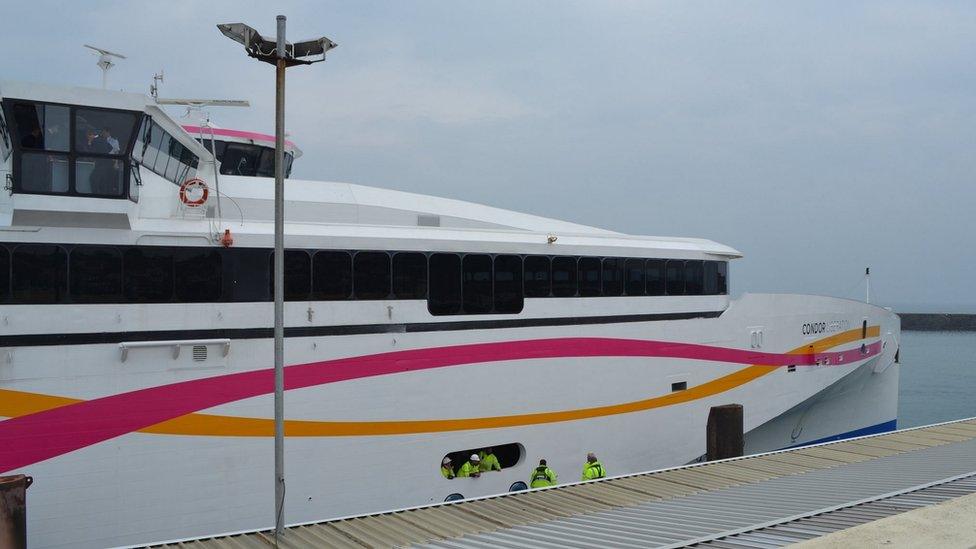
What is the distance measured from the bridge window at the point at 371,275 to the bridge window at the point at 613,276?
13.6ft

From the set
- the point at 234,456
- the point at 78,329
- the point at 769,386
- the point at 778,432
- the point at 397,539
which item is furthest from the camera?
the point at 778,432

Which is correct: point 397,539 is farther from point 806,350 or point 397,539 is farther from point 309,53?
point 806,350

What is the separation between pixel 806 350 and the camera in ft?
55.3

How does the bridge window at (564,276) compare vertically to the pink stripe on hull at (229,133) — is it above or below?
below

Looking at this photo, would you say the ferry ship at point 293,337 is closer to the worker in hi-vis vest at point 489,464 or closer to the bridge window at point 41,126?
the bridge window at point 41,126

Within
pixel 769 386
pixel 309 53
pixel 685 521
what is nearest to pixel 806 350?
pixel 769 386

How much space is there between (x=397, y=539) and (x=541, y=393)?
5624mm

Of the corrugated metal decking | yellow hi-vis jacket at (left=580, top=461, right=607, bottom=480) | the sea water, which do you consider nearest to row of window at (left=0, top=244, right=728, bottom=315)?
yellow hi-vis jacket at (left=580, top=461, right=607, bottom=480)

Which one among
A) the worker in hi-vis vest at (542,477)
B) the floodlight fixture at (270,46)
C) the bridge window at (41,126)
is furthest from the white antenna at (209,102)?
the worker in hi-vis vest at (542,477)

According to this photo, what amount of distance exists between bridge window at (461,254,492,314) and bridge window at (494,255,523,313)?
6.2 inches

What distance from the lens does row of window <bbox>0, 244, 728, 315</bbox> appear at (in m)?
8.73

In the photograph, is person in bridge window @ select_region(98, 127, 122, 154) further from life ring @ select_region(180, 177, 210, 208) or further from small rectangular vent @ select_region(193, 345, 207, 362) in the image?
small rectangular vent @ select_region(193, 345, 207, 362)

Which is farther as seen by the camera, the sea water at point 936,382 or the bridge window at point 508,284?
the sea water at point 936,382

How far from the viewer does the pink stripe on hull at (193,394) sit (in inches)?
333
